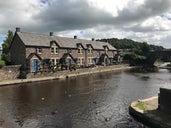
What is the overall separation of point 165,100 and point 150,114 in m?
1.54

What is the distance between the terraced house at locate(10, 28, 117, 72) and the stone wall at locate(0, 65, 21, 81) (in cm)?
353

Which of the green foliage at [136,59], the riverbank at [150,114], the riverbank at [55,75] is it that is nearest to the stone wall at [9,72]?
the riverbank at [55,75]

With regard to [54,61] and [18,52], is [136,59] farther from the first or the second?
[18,52]

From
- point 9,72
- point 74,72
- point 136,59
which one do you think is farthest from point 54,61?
point 136,59

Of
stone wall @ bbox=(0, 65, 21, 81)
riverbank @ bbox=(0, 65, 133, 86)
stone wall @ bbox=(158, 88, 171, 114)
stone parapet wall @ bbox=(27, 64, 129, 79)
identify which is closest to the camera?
stone wall @ bbox=(158, 88, 171, 114)

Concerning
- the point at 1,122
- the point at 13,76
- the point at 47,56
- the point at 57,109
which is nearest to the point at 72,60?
the point at 47,56

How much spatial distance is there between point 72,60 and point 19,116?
4015 cm

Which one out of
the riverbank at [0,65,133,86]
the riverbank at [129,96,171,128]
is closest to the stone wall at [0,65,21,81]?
the riverbank at [0,65,133,86]

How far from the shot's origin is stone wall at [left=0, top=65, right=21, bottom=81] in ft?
131

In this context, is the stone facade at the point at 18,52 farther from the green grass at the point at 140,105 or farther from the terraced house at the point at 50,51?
the green grass at the point at 140,105

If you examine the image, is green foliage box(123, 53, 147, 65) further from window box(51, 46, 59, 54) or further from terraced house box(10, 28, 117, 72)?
window box(51, 46, 59, 54)

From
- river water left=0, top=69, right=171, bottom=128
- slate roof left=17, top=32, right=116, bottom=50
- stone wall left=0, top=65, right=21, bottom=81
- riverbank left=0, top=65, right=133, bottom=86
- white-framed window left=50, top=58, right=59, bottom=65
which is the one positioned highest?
slate roof left=17, top=32, right=116, bottom=50

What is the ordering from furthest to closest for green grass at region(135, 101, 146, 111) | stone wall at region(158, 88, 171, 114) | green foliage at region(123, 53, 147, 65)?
green foliage at region(123, 53, 147, 65) → green grass at region(135, 101, 146, 111) → stone wall at region(158, 88, 171, 114)

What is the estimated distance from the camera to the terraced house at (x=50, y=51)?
4728 cm
